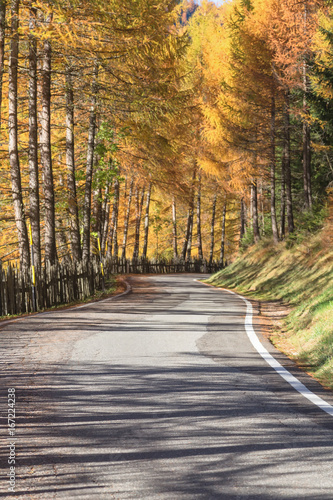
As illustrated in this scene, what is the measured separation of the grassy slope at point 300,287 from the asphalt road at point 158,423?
0.59 m

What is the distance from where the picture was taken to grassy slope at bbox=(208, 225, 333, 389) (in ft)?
25.4

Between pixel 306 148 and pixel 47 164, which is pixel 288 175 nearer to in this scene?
pixel 306 148

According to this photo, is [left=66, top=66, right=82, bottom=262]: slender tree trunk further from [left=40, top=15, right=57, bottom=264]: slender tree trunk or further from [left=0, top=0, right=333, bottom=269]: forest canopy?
[left=40, top=15, right=57, bottom=264]: slender tree trunk

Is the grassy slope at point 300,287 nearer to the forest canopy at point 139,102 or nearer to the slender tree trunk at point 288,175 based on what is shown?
the slender tree trunk at point 288,175

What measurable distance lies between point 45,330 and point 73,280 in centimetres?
743

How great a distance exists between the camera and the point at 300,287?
16109 millimetres

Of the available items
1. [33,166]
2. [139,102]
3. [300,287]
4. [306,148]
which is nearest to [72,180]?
[33,166]

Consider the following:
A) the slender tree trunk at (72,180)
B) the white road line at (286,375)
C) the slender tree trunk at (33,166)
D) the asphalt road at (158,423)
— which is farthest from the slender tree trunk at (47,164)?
the asphalt road at (158,423)

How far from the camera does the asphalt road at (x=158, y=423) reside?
3320 millimetres

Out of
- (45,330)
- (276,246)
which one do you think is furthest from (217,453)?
(276,246)

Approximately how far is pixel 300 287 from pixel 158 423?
12.4 meters

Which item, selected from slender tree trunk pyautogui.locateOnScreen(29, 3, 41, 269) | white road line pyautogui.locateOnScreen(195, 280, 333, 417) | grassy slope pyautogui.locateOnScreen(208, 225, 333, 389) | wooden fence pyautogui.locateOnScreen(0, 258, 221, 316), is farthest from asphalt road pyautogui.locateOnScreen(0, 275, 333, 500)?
Answer: slender tree trunk pyautogui.locateOnScreen(29, 3, 41, 269)

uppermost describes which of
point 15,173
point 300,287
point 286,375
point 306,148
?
point 306,148

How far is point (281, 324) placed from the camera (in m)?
11.4
